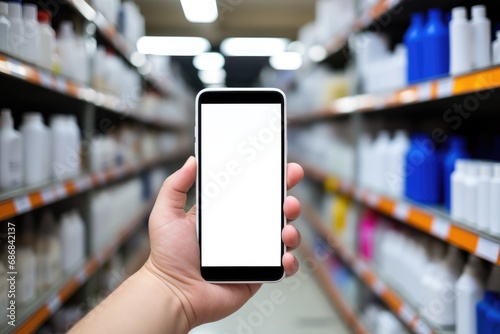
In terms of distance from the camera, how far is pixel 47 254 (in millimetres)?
1961

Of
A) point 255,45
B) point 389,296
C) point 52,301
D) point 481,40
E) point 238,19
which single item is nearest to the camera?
point 481,40

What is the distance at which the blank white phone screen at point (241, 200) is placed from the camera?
1.08m

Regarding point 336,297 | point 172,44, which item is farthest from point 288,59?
point 336,297

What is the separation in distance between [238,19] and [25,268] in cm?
617

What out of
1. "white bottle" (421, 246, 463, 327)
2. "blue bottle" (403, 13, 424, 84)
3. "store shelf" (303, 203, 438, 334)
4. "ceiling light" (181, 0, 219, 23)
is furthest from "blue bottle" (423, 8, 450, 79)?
"ceiling light" (181, 0, 219, 23)

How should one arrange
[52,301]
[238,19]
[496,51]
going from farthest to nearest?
[238,19], [52,301], [496,51]

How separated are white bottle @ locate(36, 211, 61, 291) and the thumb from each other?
1.09 metres

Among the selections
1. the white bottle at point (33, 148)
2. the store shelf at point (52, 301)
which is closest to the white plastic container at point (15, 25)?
the white bottle at point (33, 148)

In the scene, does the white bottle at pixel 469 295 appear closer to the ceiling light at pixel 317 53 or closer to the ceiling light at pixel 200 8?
the ceiling light at pixel 317 53

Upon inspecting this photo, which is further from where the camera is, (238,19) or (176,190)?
(238,19)

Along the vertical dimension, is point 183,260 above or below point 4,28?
below

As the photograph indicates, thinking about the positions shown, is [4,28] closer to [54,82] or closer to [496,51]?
[54,82]

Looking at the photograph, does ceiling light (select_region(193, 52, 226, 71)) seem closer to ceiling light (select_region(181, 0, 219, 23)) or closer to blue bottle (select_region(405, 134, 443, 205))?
ceiling light (select_region(181, 0, 219, 23))

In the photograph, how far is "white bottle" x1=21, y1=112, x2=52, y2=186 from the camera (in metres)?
1.80
